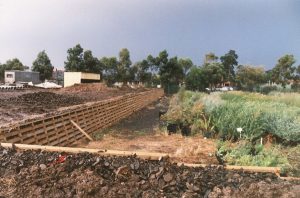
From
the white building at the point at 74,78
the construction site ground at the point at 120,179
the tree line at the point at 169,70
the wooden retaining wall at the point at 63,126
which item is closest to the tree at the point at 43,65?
the tree line at the point at 169,70

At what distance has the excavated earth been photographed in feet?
14.2

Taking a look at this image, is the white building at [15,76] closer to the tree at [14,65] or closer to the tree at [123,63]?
the tree at [123,63]

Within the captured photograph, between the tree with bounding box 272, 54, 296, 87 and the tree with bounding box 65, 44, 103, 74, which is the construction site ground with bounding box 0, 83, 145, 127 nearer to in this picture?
the tree with bounding box 65, 44, 103, 74

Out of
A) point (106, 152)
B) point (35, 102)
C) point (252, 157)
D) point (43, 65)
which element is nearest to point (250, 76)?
point (43, 65)

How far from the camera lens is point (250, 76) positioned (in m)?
62.6

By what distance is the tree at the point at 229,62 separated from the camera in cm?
6350

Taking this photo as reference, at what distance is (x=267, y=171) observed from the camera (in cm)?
512

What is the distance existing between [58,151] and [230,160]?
322 centimetres

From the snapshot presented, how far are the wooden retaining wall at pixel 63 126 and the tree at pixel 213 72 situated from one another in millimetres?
40331

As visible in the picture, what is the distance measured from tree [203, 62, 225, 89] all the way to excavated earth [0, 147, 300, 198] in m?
51.9

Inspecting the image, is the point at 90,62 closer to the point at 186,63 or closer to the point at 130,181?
the point at 186,63

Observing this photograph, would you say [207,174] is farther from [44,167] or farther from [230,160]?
[230,160]

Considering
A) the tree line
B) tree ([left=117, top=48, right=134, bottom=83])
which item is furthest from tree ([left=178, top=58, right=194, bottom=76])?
tree ([left=117, top=48, right=134, bottom=83])

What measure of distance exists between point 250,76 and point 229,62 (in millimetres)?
4126
